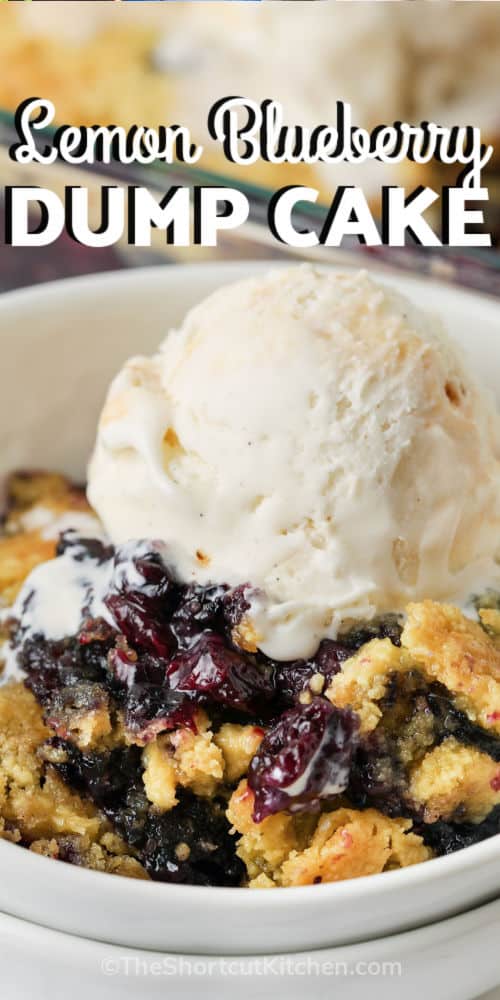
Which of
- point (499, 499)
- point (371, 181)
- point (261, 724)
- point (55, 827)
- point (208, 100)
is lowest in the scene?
point (55, 827)

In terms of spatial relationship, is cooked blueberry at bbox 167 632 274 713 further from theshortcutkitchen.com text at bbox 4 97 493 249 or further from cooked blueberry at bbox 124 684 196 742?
theshortcutkitchen.com text at bbox 4 97 493 249

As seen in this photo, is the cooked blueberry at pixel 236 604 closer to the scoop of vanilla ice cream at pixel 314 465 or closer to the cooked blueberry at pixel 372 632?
the scoop of vanilla ice cream at pixel 314 465

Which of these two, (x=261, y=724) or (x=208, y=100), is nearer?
(x=261, y=724)

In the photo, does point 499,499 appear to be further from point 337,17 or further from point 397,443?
point 337,17

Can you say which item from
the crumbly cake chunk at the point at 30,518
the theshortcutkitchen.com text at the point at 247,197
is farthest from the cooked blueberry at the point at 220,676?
the theshortcutkitchen.com text at the point at 247,197

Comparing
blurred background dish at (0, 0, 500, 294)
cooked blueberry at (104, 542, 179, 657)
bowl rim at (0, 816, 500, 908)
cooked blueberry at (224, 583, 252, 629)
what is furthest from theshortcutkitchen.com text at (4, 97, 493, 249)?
bowl rim at (0, 816, 500, 908)

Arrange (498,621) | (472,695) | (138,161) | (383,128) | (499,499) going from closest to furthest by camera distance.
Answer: (472,695) → (498,621) → (499,499) → (138,161) → (383,128)

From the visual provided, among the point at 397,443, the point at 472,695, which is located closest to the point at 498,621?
the point at 472,695
